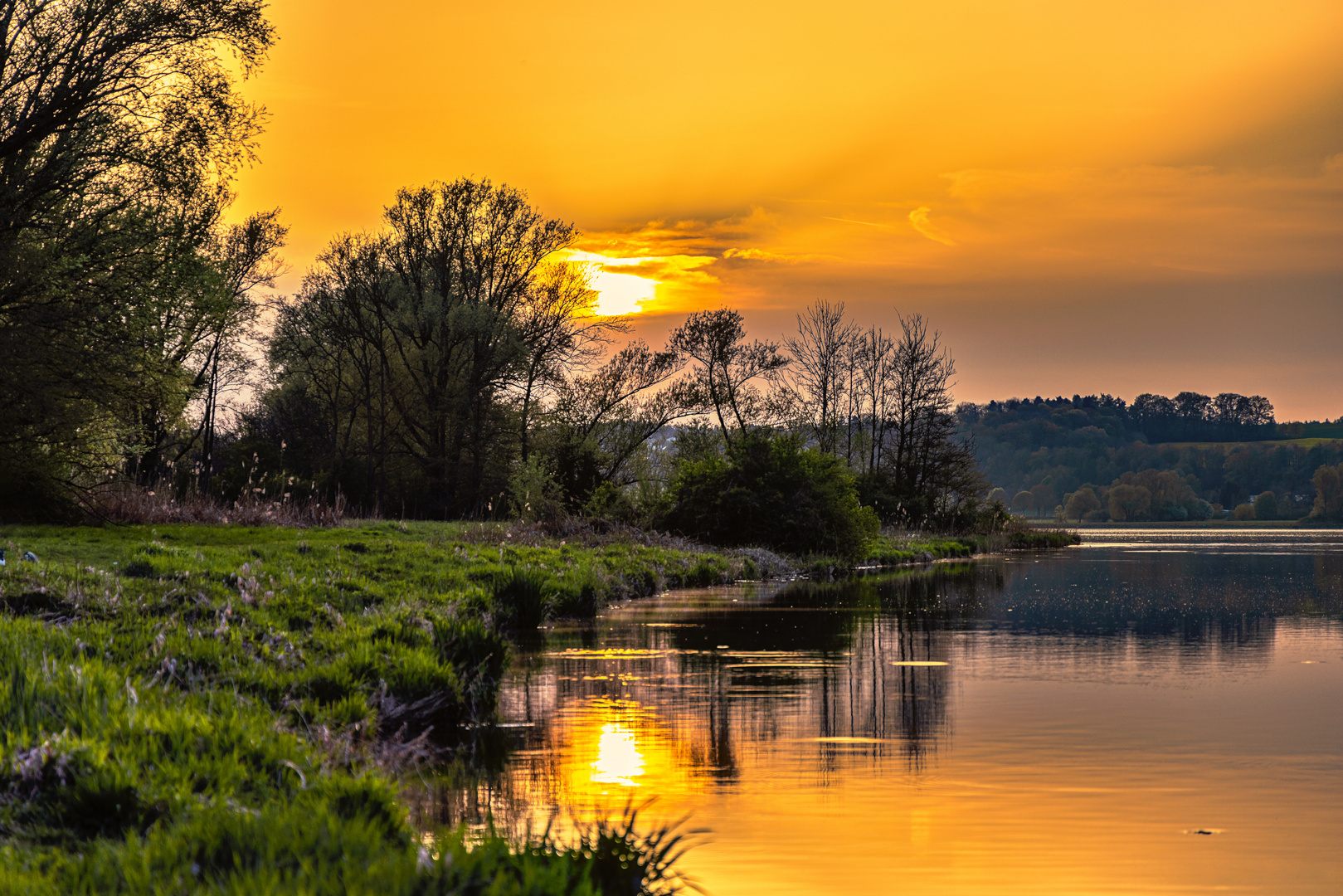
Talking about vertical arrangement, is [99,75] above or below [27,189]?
above

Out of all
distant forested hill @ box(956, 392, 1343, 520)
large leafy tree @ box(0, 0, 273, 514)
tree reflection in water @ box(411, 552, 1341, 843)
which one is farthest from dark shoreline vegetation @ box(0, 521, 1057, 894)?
distant forested hill @ box(956, 392, 1343, 520)

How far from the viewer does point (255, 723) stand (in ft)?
21.3

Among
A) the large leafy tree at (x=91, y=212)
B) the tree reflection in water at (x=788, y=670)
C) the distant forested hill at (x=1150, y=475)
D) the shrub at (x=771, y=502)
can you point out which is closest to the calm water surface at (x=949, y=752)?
the tree reflection in water at (x=788, y=670)

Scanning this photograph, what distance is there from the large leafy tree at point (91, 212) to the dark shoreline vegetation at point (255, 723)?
241 inches

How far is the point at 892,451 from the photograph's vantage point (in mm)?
62938

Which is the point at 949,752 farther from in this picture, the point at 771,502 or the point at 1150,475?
the point at 1150,475

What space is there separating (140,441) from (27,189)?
980 centimetres

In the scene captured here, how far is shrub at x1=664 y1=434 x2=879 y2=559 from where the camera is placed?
114 feet

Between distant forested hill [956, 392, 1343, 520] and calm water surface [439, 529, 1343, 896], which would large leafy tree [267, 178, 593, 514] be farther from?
distant forested hill [956, 392, 1343, 520]

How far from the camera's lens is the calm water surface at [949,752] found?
5.66m

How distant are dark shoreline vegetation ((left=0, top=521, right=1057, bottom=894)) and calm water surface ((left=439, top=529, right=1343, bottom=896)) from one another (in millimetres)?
693

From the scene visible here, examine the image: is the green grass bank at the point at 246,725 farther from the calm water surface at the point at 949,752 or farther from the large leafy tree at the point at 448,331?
the large leafy tree at the point at 448,331

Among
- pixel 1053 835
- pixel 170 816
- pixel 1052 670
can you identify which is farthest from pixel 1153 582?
pixel 170 816

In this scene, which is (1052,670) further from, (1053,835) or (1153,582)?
(1153,582)
